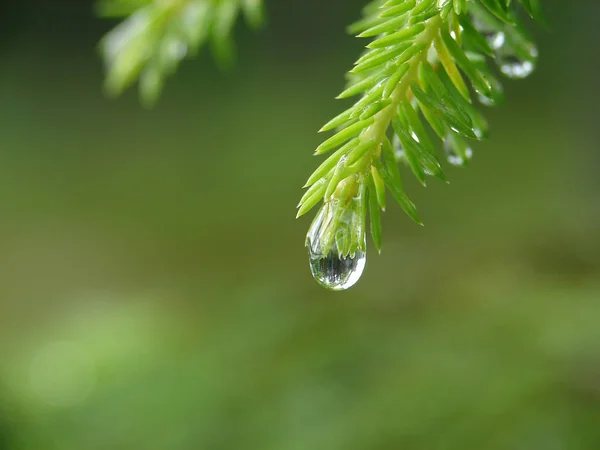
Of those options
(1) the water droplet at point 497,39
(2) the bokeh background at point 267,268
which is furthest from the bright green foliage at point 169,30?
(2) the bokeh background at point 267,268

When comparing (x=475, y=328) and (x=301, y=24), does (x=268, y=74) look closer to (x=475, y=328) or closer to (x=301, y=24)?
(x=301, y=24)

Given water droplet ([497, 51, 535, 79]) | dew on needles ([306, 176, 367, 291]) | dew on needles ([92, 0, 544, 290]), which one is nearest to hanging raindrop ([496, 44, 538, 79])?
water droplet ([497, 51, 535, 79])

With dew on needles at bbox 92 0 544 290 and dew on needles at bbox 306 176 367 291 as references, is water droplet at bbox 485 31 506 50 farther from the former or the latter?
dew on needles at bbox 306 176 367 291

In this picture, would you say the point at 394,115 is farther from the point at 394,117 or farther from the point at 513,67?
the point at 513,67

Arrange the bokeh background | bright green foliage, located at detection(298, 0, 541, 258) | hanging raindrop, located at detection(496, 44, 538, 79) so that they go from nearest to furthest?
bright green foliage, located at detection(298, 0, 541, 258) < hanging raindrop, located at detection(496, 44, 538, 79) < the bokeh background

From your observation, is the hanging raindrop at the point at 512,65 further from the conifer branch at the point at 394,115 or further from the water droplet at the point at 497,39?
the conifer branch at the point at 394,115

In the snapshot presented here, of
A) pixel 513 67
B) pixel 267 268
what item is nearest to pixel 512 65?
pixel 513 67
